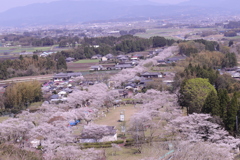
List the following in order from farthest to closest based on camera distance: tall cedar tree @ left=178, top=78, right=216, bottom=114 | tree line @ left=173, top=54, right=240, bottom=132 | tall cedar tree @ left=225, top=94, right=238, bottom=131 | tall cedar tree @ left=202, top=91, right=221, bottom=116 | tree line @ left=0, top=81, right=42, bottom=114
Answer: tree line @ left=0, top=81, right=42, bottom=114 → tall cedar tree @ left=178, top=78, right=216, bottom=114 → tall cedar tree @ left=202, top=91, right=221, bottom=116 → tree line @ left=173, top=54, right=240, bottom=132 → tall cedar tree @ left=225, top=94, right=238, bottom=131

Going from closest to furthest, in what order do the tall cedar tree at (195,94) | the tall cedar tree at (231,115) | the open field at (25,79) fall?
1. the tall cedar tree at (231,115)
2. the tall cedar tree at (195,94)
3. the open field at (25,79)

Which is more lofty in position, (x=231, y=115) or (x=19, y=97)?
(x=231, y=115)

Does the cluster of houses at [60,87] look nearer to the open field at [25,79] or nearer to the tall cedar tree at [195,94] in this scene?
the open field at [25,79]

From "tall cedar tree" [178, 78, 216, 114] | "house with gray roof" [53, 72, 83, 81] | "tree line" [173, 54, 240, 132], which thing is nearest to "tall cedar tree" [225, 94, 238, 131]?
"tree line" [173, 54, 240, 132]

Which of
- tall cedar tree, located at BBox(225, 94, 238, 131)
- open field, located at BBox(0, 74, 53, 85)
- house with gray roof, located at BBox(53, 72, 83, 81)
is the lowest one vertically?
open field, located at BBox(0, 74, 53, 85)

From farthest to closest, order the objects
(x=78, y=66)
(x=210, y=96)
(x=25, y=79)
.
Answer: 1. (x=78, y=66)
2. (x=25, y=79)
3. (x=210, y=96)

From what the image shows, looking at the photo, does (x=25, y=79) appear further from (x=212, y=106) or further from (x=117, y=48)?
(x=212, y=106)

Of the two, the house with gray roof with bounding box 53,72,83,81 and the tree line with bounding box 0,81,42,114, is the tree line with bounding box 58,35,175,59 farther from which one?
the tree line with bounding box 0,81,42,114

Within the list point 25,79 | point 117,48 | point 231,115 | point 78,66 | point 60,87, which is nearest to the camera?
point 231,115

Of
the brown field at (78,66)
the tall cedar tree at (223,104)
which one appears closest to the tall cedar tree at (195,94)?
the tall cedar tree at (223,104)

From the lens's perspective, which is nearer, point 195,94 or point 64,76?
point 195,94

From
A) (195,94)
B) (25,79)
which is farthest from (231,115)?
(25,79)

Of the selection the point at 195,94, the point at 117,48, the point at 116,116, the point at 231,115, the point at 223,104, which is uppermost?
the point at 117,48

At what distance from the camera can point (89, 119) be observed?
549 inches
